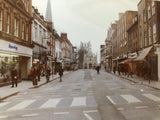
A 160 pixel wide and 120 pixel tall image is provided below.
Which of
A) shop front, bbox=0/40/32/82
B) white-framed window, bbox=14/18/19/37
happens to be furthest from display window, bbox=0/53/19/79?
white-framed window, bbox=14/18/19/37

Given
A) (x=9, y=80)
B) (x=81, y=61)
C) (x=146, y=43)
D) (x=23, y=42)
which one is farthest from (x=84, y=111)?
(x=81, y=61)

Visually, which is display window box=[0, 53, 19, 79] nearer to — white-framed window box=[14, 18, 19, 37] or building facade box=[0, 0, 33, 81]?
building facade box=[0, 0, 33, 81]

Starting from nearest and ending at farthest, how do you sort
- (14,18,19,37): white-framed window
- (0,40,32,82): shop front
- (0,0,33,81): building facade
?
(0,40,32,82): shop front
(0,0,33,81): building facade
(14,18,19,37): white-framed window

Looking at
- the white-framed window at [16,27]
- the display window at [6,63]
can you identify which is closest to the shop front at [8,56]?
the display window at [6,63]

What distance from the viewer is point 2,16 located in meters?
17.7

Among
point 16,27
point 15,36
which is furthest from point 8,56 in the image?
point 16,27

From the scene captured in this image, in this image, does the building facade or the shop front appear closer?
the shop front

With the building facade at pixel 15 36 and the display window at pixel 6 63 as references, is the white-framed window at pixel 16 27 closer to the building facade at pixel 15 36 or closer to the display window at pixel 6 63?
the building facade at pixel 15 36

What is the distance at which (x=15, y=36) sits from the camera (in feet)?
67.8

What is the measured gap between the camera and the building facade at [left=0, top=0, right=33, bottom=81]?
17.7 metres

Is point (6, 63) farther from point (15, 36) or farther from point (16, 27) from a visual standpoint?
point (16, 27)

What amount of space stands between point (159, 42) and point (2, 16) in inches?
726

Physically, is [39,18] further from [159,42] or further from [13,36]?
[159,42]

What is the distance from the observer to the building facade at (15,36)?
58.0 feet
